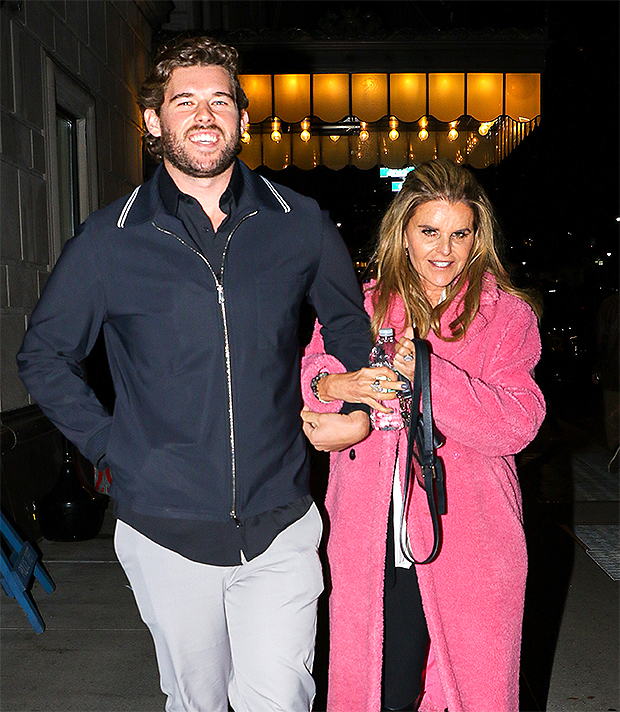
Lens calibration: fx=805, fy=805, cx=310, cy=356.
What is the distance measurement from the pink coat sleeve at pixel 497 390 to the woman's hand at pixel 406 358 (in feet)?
0.24

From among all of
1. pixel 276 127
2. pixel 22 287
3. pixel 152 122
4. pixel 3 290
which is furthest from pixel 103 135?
pixel 152 122

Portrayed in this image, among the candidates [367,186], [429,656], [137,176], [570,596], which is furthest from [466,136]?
[367,186]

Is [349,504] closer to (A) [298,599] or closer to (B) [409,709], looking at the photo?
(A) [298,599]

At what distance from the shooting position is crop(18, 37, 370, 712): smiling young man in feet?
7.63

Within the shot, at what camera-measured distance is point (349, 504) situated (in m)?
2.82

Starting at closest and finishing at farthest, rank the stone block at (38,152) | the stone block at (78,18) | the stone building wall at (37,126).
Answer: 1. the stone building wall at (37,126)
2. the stone block at (38,152)
3. the stone block at (78,18)

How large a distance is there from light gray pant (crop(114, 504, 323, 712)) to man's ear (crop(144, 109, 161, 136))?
1.26 meters

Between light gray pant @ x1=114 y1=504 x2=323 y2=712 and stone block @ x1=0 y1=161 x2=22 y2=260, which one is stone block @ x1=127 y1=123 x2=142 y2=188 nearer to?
stone block @ x1=0 y1=161 x2=22 y2=260

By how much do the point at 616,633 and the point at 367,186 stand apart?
24.4m

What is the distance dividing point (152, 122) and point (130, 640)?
2981 millimetres

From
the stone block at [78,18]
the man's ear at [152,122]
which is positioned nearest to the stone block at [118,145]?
the stone block at [78,18]

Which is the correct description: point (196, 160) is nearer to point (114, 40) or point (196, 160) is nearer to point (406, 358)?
point (406, 358)

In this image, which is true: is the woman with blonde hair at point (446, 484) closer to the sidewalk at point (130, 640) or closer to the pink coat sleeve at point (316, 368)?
the pink coat sleeve at point (316, 368)

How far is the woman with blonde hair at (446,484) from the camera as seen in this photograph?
2658 mm
